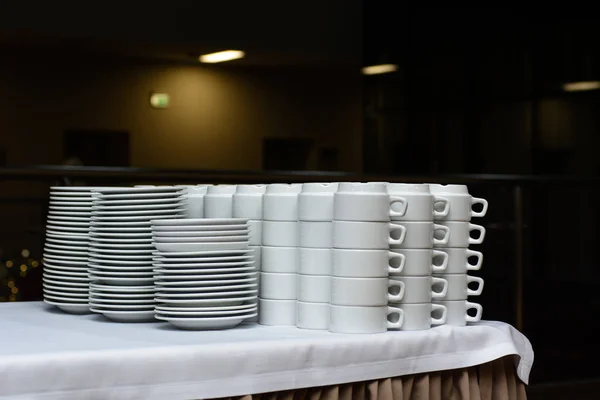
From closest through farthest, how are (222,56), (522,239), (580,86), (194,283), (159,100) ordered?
(194,283), (522,239), (159,100), (222,56), (580,86)

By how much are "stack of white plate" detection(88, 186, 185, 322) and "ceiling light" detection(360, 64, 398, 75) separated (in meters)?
3.43

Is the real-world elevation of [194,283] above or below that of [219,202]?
below

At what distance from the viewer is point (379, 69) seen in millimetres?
5188

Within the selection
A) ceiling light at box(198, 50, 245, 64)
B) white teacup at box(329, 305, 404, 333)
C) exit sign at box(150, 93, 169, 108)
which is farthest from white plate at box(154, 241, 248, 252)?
ceiling light at box(198, 50, 245, 64)

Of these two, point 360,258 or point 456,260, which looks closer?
point 360,258

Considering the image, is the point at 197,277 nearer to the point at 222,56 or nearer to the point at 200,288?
the point at 200,288

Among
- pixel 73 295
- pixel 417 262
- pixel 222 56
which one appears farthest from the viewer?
pixel 222 56

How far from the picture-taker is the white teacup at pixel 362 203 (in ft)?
5.44

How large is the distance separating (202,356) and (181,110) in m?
3.10

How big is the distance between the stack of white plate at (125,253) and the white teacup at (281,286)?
204 mm

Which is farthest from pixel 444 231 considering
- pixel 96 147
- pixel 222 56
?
pixel 222 56

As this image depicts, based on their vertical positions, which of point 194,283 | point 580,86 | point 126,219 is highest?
point 580,86

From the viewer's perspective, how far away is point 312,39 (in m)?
4.88

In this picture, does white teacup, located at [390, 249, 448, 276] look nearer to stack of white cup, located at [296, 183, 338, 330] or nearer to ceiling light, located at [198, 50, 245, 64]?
stack of white cup, located at [296, 183, 338, 330]
